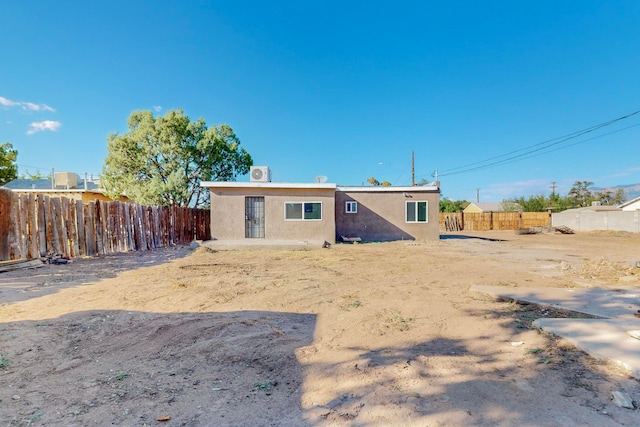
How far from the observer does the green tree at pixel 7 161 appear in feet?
64.9

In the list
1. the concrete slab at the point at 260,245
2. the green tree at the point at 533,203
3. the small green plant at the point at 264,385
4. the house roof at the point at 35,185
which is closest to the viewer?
the small green plant at the point at 264,385

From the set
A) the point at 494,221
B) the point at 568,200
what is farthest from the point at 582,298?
the point at 568,200

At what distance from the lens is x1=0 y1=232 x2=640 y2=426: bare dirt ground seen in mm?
1957

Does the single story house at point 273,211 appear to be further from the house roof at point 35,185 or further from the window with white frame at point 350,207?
the house roof at point 35,185

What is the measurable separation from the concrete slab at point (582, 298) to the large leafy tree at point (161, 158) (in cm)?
1696

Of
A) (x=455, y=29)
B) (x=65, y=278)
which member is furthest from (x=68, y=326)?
(x=455, y=29)

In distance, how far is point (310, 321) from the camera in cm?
376

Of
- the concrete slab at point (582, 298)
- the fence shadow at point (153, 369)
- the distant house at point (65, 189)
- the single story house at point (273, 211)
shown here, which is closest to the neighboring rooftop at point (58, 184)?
the distant house at point (65, 189)

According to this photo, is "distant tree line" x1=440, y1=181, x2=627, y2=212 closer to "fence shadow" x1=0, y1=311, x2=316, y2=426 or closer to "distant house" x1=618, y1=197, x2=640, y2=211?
"distant house" x1=618, y1=197, x2=640, y2=211

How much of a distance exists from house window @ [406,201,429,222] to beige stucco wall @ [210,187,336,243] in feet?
14.7

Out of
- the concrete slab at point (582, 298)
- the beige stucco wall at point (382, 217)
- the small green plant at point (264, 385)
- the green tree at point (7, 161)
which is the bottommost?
the small green plant at point (264, 385)

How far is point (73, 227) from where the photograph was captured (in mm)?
8477

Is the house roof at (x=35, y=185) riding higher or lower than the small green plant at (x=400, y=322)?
higher

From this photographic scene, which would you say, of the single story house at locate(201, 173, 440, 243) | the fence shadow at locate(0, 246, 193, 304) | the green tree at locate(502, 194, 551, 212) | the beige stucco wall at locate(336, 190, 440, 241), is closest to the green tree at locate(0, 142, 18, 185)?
the single story house at locate(201, 173, 440, 243)
